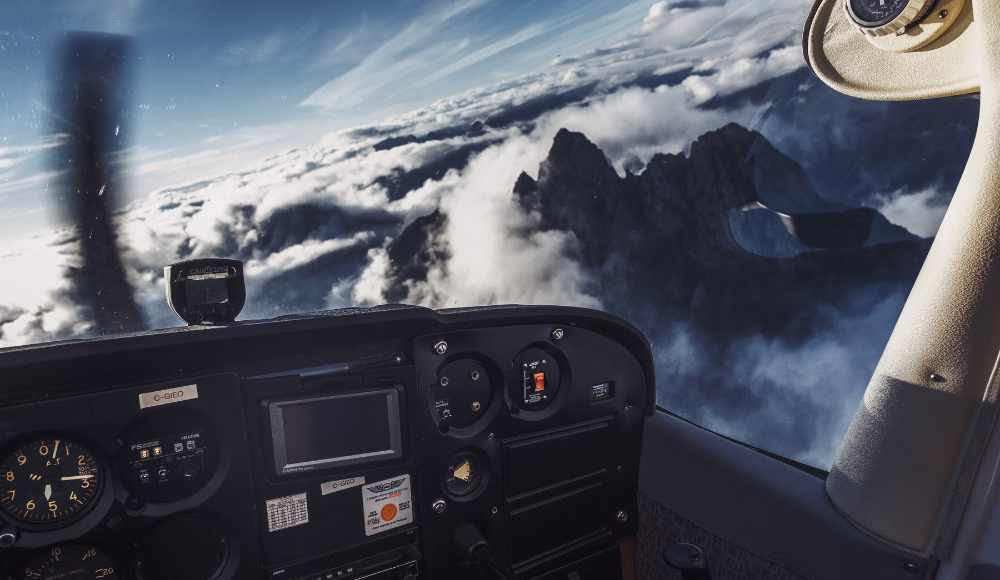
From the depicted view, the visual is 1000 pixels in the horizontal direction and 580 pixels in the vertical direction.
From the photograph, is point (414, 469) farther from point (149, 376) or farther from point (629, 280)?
point (629, 280)

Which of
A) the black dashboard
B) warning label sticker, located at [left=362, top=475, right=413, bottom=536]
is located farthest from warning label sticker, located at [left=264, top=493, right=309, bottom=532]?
warning label sticker, located at [left=362, top=475, right=413, bottom=536]

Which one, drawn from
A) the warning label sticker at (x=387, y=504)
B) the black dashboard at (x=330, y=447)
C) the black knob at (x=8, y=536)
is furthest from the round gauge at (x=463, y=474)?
the black knob at (x=8, y=536)

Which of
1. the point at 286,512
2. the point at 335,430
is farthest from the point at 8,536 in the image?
the point at 335,430

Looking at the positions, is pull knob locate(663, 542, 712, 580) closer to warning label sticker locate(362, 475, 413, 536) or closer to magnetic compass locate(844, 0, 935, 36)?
warning label sticker locate(362, 475, 413, 536)

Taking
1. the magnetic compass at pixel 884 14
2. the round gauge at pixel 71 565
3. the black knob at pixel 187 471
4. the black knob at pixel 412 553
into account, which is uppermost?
the magnetic compass at pixel 884 14

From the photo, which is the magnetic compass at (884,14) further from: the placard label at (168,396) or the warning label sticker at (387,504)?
the placard label at (168,396)

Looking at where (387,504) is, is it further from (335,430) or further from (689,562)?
(689,562)

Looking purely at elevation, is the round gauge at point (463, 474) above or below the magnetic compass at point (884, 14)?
below
